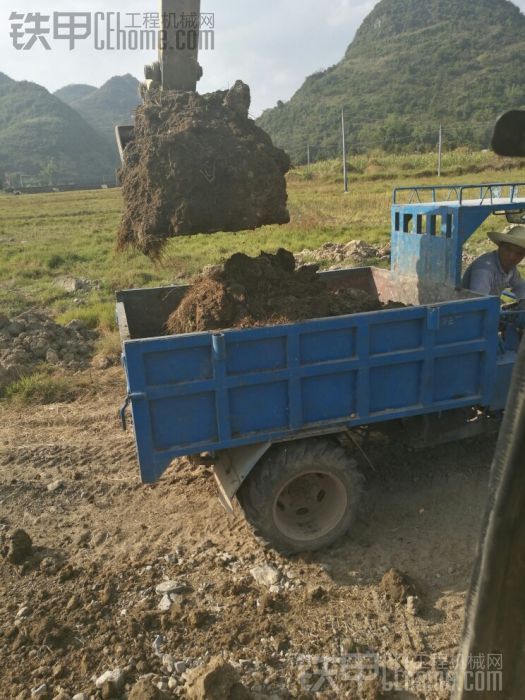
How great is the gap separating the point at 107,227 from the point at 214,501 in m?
23.6

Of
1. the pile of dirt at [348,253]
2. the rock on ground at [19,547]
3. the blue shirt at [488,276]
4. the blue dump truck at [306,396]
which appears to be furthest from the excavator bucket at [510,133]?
the pile of dirt at [348,253]

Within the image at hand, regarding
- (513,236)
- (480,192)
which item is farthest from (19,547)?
(480,192)

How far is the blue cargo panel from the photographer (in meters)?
3.59

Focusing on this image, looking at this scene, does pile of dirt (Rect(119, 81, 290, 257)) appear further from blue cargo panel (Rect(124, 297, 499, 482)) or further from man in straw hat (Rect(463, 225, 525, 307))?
man in straw hat (Rect(463, 225, 525, 307))

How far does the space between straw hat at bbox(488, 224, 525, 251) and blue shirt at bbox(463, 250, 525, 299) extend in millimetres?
125

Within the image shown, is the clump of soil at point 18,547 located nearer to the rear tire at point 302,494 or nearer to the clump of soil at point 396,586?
the rear tire at point 302,494

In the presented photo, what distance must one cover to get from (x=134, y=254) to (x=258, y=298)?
11.2ft

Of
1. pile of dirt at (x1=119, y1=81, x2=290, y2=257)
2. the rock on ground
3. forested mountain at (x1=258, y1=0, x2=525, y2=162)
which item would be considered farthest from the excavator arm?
forested mountain at (x1=258, y1=0, x2=525, y2=162)

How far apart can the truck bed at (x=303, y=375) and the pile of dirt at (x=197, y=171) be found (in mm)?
1063

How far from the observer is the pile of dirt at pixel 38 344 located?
25.2 feet

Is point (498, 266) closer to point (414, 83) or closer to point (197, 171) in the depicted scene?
point (197, 171)

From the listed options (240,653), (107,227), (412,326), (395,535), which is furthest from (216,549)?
(107,227)

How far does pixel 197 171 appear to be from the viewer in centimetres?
454

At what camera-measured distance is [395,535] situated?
419 cm
